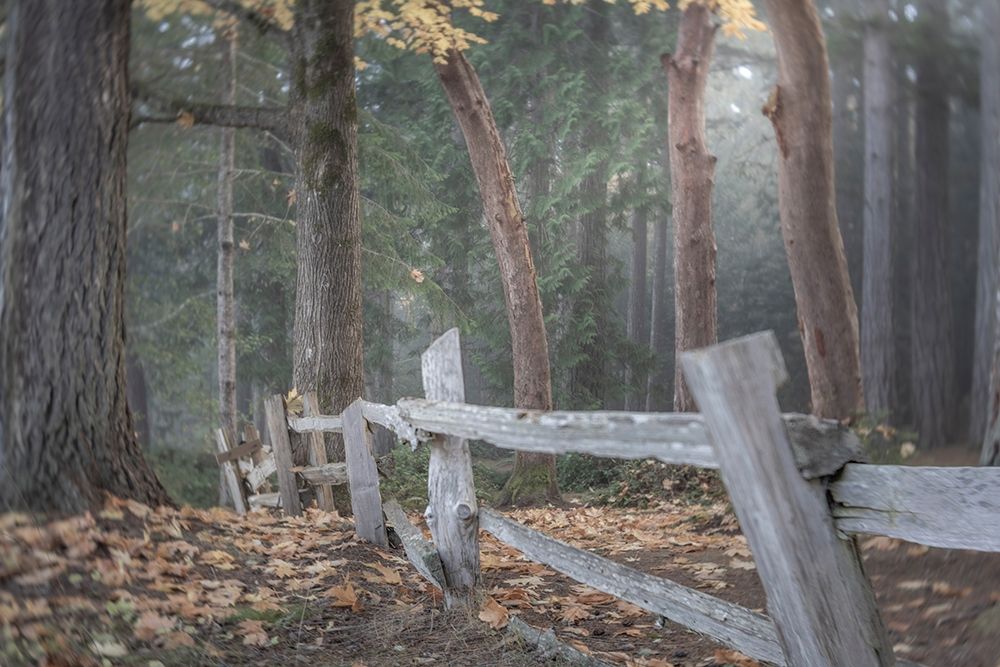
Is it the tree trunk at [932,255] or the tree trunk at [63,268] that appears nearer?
the tree trunk at [63,268]

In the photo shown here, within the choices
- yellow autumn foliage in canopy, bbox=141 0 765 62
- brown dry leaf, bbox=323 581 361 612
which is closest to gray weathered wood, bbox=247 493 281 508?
brown dry leaf, bbox=323 581 361 612

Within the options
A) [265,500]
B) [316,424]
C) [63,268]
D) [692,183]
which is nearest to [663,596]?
[63,268]

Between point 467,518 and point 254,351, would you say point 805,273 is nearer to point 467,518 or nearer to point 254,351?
point 467,518

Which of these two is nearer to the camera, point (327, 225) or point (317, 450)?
point (317, 450)

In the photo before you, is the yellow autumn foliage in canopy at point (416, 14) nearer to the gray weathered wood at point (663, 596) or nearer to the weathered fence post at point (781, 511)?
the gray weathered wood at point (663, 596)

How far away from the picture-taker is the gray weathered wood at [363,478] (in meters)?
6.98

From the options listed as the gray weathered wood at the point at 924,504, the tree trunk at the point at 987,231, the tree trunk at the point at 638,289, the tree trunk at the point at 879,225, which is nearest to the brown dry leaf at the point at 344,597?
the gray weathered wood at the point at 924,504

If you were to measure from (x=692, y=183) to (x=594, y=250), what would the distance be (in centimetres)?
764

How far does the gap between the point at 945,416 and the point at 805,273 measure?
6.29 metres

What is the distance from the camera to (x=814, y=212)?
33.5 feet

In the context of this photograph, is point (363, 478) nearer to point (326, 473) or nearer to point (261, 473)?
point (326, 473)

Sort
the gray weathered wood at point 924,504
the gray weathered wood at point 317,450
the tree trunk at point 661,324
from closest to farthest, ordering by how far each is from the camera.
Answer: the gray weathered wood at point 924,504 < the gray weathered wood at point 317,450 < the tree trunk at point 661,324

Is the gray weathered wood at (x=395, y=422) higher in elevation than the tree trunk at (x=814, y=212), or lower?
lower

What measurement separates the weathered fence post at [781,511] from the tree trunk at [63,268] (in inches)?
181
